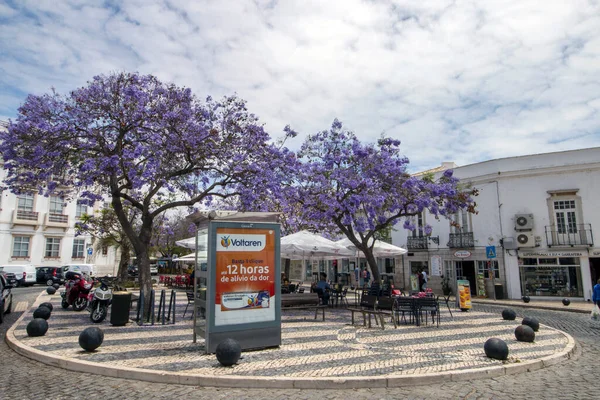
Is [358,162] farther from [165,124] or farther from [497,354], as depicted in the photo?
[497,354]

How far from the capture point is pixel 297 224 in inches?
956

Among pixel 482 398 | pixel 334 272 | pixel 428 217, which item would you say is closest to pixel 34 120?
pixel 482 398

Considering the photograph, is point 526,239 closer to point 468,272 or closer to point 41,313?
point 468,272

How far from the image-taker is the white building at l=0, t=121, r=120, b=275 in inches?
1352

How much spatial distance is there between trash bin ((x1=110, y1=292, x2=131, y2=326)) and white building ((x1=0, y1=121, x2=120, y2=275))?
81.9 ft

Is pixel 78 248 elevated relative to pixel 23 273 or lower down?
elevated

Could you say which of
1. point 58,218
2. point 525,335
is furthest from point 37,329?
point 58,218

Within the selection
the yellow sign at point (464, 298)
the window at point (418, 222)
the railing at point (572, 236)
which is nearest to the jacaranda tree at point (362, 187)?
the yellow sign at point (464, 298)

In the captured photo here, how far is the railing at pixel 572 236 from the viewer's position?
69.1 feet

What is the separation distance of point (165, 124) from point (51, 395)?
8076 mm

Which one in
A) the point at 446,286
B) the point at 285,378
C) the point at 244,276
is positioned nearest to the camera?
the point at 285,378

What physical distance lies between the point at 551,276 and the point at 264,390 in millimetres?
21616

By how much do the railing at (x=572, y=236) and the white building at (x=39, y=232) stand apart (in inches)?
1257

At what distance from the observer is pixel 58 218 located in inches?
1480
